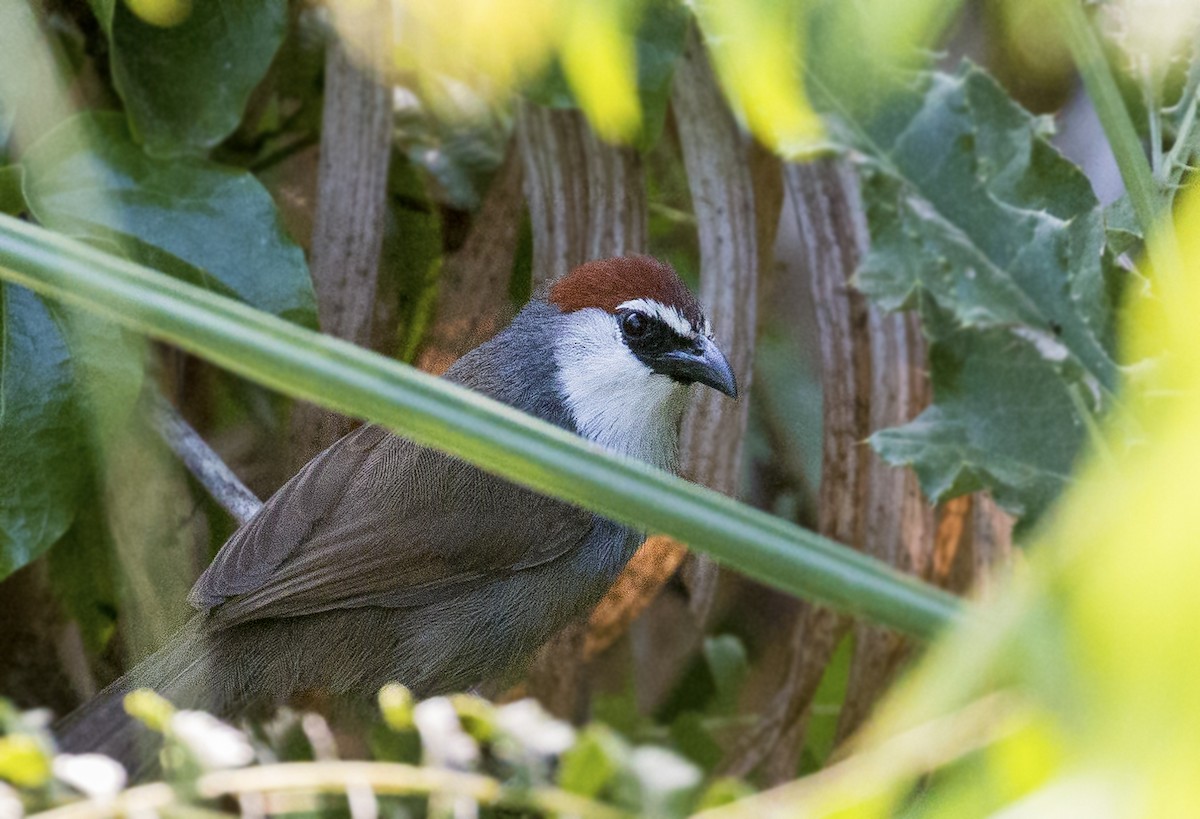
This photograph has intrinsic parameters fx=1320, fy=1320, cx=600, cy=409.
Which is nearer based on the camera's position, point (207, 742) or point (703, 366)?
point (207, 742)

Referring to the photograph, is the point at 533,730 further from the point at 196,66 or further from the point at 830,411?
the point at 196,66

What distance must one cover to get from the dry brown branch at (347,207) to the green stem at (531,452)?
1.96 meters

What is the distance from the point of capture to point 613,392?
2.93 metres

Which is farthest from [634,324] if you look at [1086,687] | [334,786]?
[1086,687]

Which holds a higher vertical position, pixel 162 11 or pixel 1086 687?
pixel 1086 687

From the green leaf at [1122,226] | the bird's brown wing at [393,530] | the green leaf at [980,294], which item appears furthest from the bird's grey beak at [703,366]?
the green leaf at [980,294]

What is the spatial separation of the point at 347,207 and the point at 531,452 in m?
2.13

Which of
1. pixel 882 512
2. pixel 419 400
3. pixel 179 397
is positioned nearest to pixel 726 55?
pixel 419 400

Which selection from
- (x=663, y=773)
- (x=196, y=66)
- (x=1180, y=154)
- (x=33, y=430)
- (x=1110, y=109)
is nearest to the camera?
(x=663, y=773)

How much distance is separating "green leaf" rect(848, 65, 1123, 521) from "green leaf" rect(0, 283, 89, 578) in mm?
1648

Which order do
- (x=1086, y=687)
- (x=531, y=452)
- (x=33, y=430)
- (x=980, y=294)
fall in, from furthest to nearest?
(x=33, y=430) → (x=980, y=294) → (x=531, y=452) → (x=1086, y=687)

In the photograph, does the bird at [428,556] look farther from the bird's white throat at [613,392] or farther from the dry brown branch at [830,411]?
the dry brown branch at [830,411]

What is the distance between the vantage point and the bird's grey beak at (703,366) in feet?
9.09

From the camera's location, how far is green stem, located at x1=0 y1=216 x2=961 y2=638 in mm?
967
